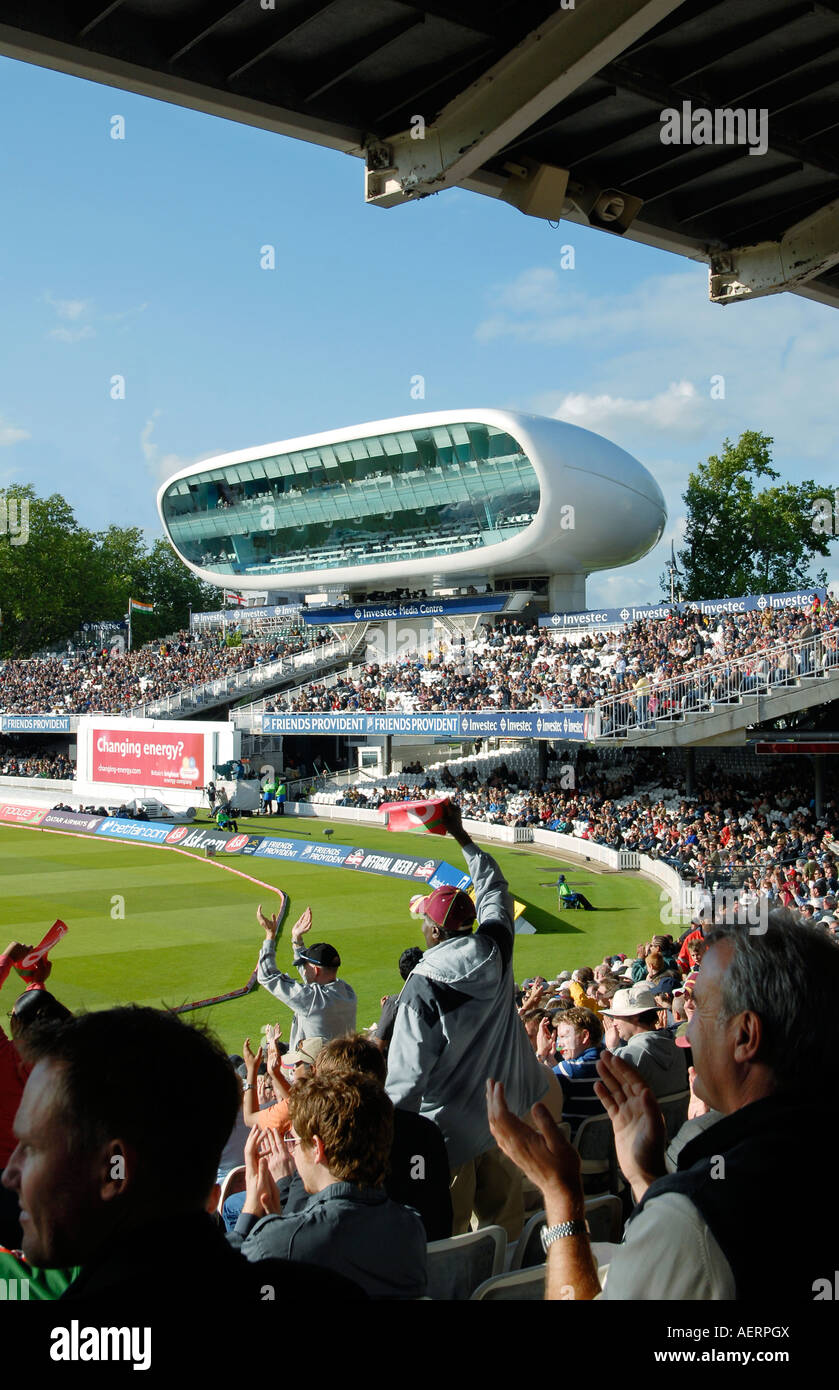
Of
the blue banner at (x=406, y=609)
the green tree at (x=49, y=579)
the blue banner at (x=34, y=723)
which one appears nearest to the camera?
the blue banner at (x=406, y=609)

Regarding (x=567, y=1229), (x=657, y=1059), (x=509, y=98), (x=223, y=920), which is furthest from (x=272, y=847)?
(x=567, y=1229)

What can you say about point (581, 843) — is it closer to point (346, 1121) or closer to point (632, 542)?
point (632, 542)

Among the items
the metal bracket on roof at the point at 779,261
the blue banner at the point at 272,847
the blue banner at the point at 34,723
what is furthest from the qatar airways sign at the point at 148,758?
the metal bracket on roof at the point at 779,261

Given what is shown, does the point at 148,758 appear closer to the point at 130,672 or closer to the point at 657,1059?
the point at 130,672

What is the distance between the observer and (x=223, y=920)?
22.8 metres

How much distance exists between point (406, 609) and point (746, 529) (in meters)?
21.4

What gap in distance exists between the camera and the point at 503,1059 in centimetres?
484

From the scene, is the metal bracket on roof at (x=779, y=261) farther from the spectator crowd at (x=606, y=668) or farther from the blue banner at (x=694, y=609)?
the blue banner at (x=694, y=609)

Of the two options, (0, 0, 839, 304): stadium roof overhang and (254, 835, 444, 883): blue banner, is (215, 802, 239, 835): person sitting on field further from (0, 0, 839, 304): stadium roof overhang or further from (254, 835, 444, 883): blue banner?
(0, 0, 839, 304): stadium roof overhang

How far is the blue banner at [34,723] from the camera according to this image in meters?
56.6

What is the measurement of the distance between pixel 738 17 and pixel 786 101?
729 millimetres

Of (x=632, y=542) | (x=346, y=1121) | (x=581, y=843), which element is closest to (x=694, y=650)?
(x=581, y=843)

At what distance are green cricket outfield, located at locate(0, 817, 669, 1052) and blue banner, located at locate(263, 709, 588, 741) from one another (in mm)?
4550

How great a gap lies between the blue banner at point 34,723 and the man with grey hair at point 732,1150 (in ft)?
186
